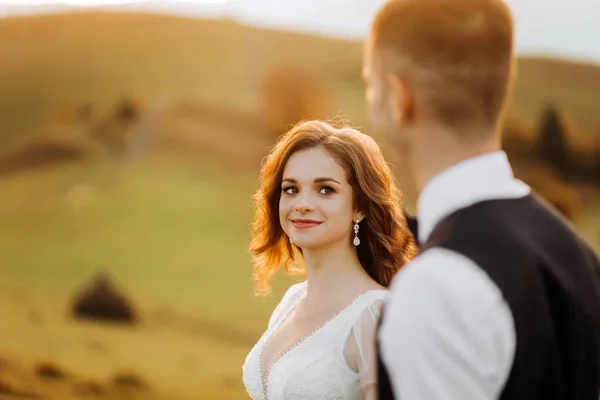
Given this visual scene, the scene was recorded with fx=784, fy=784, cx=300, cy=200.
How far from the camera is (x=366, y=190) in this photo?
2.32m

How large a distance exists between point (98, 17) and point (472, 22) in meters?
6.58

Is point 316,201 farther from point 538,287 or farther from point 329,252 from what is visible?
point 538,287

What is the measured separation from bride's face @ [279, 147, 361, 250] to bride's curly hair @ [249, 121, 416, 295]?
4 centimetres

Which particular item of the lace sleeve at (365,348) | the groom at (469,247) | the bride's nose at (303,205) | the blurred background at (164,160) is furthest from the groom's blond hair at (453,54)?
the blurred background at (164,160)

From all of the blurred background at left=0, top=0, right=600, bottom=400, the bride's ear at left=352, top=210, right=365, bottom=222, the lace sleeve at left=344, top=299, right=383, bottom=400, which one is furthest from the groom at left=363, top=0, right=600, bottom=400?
the blurred background at left=0, top=0, right=600, bottom=400

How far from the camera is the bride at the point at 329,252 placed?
216 cm

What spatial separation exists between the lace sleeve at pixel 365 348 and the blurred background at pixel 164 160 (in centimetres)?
417

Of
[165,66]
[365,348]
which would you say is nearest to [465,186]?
[365,348]

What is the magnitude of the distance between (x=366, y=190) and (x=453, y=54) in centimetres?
127

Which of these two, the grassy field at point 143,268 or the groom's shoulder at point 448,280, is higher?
the groom's shoulder at point 448,280

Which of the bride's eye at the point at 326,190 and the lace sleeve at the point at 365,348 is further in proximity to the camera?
the bride's eye at the point at 326,190

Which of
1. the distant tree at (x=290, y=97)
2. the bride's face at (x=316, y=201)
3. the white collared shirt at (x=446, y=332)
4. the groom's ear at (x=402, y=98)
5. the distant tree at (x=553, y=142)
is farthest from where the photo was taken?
the distant tree at (x=290, y=97)

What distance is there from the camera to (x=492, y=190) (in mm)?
1119

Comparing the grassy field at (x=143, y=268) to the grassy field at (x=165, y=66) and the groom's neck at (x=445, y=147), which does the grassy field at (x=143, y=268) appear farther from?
the groom's neck at (x=445, y=147)
